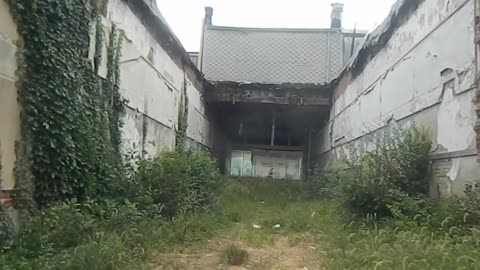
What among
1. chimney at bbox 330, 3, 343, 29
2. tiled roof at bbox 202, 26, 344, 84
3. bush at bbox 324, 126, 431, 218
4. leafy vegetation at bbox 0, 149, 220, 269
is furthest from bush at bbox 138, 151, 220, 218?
chimney at bbox 330, 3, 343, 29

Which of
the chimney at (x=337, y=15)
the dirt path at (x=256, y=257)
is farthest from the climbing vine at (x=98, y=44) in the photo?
the chimney at (x=337, y=15)

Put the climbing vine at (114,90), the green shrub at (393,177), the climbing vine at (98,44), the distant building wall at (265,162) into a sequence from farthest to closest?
the distant building wall at (265,162)
the climbing vine at (114,90)
the climbing vine at (98,44)
the green shrub at (393,177)

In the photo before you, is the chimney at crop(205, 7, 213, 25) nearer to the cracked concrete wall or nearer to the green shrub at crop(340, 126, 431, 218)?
the cracked concrete wall

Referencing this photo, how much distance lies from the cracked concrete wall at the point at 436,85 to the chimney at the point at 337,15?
38.4ft

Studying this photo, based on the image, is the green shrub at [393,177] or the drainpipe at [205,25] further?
the drainpipe at [205,25]

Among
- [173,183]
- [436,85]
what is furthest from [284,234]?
[436,85]

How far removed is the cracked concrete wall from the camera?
488 cm

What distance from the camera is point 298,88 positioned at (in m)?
14.1

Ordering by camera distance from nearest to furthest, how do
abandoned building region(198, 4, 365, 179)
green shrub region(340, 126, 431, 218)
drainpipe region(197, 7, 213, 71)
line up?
green shrub region(340, 126, 431, 218) → abandoned building region(198, 4, 365, 179) → drainpipe region(197, 7, 213, 71)

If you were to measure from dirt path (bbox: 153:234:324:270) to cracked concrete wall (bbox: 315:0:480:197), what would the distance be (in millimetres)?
1790

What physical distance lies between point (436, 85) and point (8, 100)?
4835mm

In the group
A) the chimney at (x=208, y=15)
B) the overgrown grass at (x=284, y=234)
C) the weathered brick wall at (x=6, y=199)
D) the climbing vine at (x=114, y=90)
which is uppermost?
the chimney at (x=208, y=15)

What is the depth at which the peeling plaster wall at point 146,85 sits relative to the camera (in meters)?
7.02

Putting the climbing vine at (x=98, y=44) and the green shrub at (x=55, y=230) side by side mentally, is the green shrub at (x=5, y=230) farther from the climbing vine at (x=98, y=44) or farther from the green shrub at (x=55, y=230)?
the climbing vine at (x=98, y=44)
